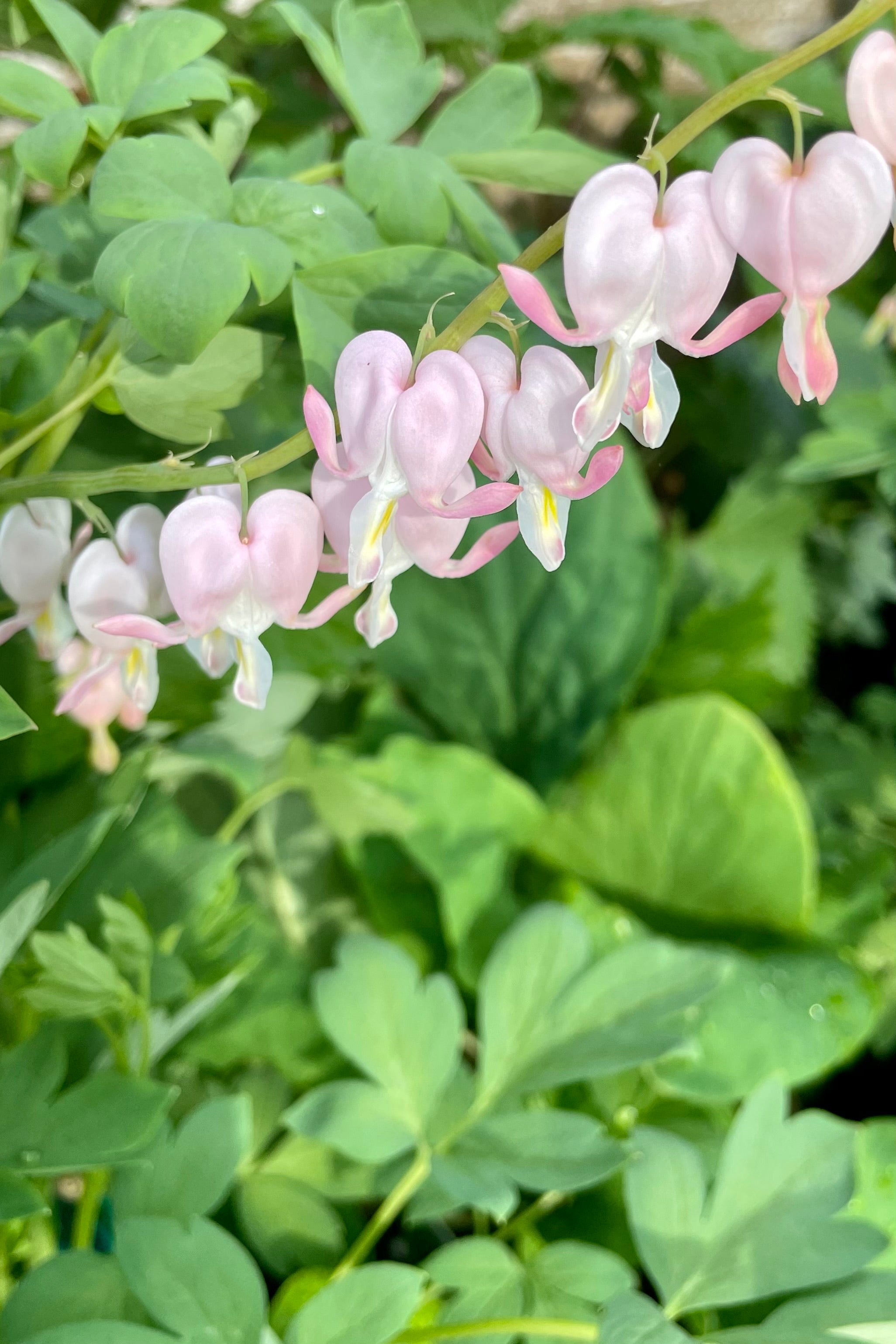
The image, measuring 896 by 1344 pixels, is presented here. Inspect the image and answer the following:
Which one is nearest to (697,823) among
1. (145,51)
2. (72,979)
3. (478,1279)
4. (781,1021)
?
(781,1021)

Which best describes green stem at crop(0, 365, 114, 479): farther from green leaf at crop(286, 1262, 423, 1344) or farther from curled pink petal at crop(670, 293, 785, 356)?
green leaf at crop(286, 1262, 423, 1344)

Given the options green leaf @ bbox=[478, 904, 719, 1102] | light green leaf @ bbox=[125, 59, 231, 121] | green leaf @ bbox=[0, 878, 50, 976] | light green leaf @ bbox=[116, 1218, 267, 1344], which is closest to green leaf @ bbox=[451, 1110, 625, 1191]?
green leaf @ bbox=[478, 904, 719, 1102]

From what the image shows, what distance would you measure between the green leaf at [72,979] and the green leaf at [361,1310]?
0.14 metres

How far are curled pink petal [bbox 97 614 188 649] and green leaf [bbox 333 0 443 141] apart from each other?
238 mm

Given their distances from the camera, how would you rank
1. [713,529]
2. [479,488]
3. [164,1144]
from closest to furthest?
[479,488] → [164,1144] → [713,529]

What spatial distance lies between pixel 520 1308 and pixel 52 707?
1.26ft

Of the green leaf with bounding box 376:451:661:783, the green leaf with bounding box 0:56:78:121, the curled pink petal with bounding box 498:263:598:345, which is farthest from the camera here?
the green leaf with bounding box 376:451:661:783

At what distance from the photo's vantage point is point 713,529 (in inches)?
40.2

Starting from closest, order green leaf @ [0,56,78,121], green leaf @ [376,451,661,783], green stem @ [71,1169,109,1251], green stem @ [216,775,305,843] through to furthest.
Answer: green leaf @ [0,56,78,121], green stem @ [71,1169,109,1251], green stem @ [216,775,305,843], green leaf @ [376,451,661,783]

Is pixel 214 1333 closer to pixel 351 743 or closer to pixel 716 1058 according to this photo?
pixel 716 1058

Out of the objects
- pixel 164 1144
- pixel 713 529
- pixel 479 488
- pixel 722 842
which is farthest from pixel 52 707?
pixel 713 529

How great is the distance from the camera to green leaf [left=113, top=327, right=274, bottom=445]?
1.23 feet

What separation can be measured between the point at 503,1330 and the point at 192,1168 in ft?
0.47

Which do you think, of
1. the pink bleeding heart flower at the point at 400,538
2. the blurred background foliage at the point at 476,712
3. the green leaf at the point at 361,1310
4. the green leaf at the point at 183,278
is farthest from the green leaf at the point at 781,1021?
the green leaf at the point at 183,278
